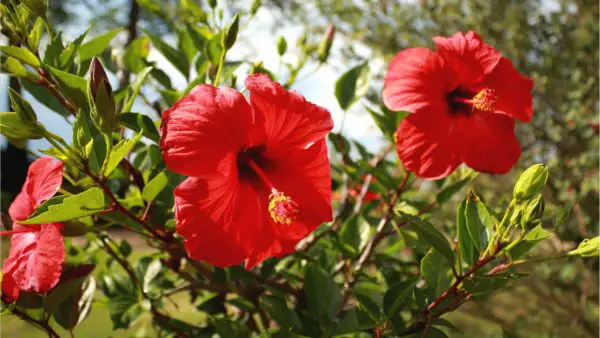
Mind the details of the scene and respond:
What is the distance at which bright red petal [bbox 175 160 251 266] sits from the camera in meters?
0.67

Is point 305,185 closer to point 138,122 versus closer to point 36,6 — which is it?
point 138,122

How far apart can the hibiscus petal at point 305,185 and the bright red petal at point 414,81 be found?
0.68ft

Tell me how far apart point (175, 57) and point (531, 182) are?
Result: 0.71 meters

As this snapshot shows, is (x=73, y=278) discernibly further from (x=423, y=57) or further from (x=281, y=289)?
(x=423, y=57)

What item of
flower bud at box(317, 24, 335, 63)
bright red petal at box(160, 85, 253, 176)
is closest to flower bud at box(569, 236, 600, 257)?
bright red petal at box(160, 85, 253, 176)

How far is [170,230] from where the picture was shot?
2.64 feet

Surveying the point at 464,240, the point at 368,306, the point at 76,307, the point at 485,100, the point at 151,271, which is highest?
the point at 485,100

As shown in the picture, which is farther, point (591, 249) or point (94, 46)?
point (94, 46)

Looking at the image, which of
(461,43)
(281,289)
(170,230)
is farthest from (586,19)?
(170,230)

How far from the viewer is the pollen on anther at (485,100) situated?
919 mm

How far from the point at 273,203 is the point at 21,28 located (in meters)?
0.44

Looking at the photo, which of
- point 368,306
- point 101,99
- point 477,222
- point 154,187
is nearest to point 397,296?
point 368,306

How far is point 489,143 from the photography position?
3.07ft

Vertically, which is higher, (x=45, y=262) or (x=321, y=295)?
(x=45, y=262)
